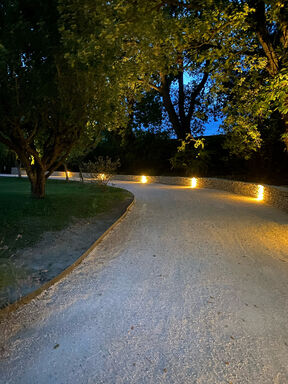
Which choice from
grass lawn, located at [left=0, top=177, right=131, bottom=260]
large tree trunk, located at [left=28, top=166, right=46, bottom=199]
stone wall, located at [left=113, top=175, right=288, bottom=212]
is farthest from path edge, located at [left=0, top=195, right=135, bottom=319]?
stone wall, located at [left=113, top=175, right=288, bottom=212]

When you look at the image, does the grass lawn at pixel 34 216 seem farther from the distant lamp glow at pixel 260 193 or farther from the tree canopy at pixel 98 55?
the distant lamp glow at pixel 260 193

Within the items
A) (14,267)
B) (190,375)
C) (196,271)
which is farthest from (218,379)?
(14,267)

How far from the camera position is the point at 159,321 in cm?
311

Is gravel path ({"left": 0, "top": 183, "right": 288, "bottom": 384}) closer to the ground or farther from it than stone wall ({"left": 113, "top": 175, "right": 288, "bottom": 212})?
closer to the ground

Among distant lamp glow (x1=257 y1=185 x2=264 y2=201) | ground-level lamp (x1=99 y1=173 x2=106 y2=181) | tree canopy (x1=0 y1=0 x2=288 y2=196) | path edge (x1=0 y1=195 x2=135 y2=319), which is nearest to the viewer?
path edge (x1=0 y1=195 x2=135 y2=319)

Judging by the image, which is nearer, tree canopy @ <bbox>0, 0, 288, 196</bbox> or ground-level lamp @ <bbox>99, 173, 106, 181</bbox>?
tree canopy @ <bbox>0, 0, 288, 196</bbox>

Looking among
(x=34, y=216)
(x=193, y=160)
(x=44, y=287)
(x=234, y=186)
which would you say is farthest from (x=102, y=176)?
(x=44, y=287)

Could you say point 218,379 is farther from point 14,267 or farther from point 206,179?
point 206,179

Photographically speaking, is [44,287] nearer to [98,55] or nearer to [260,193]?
[98,55]

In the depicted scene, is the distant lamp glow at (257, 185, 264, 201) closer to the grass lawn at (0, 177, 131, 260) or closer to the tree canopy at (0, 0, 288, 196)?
the tree canopy at (0, 0, 288, 196)

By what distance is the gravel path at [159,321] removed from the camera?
93.4 inches

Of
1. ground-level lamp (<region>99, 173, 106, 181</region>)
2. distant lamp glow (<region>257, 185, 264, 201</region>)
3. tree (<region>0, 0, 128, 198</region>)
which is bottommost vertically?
distant lamp glow (<region>257, 185, 264, 201</region>)

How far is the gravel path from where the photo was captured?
2.37 metres

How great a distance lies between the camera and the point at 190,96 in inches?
984
